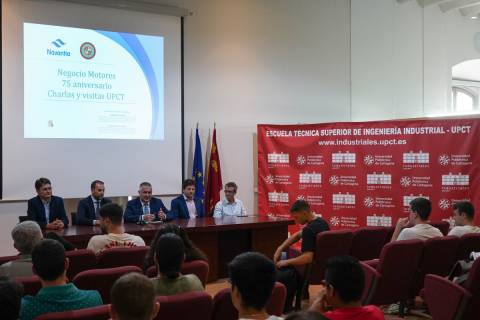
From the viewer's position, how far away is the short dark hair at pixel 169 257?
276 centimetres

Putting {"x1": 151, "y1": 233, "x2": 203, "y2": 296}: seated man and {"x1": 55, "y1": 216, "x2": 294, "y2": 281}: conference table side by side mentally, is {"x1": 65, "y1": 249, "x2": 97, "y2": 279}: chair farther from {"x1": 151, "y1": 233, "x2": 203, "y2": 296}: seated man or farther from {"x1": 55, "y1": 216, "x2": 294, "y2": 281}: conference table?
{"x1": 55, "y1": 216, "x2": 294, "y2": 281}: conference table

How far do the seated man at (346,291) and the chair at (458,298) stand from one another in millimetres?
1230

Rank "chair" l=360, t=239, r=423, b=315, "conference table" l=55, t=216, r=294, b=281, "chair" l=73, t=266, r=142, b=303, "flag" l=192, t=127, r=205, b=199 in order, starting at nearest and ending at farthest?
→ "chair" l=73, t=266, r=142, b=303 < "chair" l=360, t=239, r=423, b=315 < "conference table" l=55, t=216, r=294, b=281 < "flag" l=192, t=127, r=205, b=199

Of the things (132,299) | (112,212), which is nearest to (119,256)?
(112,212)

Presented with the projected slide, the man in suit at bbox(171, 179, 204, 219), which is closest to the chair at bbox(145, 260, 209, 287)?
the man in suit at bbox(171, 179, 204, 219)

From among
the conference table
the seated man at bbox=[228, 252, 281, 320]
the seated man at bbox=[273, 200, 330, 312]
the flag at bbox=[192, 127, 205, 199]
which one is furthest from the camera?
the flag at bbox=[192, 127, 205, 199]

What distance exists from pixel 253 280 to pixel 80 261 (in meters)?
2.03

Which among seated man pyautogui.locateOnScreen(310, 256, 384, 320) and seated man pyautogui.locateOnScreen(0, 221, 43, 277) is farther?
seated man pyautogui.locateOnScreen(0, 221, 43, 277)

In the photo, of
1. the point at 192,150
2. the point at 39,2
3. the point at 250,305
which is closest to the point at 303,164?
the point at 192,150

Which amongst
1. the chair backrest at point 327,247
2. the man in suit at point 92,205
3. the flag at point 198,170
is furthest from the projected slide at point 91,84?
the chair backrest at point 327,247

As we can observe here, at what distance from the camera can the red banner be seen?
21.1ft

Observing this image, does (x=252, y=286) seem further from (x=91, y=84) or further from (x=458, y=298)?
(x=91, y=84)

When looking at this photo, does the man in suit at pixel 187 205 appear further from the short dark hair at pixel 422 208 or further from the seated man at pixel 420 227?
the short dark hair at pixel 422 208

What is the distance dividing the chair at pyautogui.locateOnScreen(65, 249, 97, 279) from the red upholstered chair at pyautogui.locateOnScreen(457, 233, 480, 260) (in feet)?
9.82
